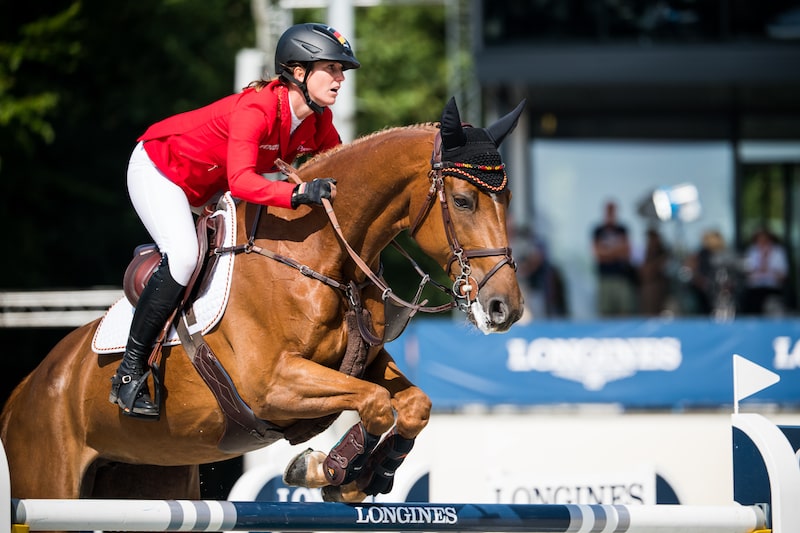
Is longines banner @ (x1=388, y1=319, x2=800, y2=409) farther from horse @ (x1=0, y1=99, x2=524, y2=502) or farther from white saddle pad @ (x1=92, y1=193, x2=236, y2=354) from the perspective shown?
horse @ (x1=0, y1=99, x2=524, y2=502)

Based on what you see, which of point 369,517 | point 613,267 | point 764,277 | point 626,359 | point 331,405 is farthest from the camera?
point 613,267

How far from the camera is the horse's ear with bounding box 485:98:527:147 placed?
177 inches

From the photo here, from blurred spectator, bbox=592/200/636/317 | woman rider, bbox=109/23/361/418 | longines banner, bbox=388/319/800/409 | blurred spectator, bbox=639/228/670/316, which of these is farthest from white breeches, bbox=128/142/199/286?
blurred spectator, bbox=639/228/670/316

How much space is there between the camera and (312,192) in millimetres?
4406

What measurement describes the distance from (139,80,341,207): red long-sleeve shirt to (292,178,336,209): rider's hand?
0.10ft

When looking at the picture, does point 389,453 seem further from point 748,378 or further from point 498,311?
point 748,378

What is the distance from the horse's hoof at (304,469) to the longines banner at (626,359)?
322 inches

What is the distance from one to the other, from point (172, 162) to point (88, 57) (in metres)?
11.9

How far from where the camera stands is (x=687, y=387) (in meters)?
12.7

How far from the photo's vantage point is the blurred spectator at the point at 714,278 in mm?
15773

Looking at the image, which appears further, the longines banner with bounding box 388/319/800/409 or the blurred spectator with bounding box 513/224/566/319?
the blurred spectator with bounding box 513/224/566/319

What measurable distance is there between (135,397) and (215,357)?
0.38 meters

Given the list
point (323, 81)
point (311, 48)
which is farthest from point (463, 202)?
point (311, 48)

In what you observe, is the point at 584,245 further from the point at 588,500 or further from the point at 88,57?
the point at 588,500
